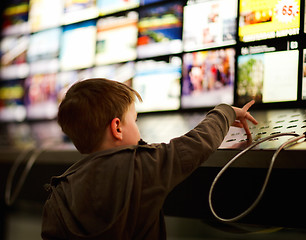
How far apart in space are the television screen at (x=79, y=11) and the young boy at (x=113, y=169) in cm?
91

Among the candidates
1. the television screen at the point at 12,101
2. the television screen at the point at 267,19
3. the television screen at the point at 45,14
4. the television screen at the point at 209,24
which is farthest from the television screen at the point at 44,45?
the television screen at the point at 267,19

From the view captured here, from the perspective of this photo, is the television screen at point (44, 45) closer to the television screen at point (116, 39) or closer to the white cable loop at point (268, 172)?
the television screen at point (116, 39)

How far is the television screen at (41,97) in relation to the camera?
5.53 ft

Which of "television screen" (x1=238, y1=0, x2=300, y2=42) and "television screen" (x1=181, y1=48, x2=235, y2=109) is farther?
"television screen" (x1=181, y1=48, x2=235, y2=109)

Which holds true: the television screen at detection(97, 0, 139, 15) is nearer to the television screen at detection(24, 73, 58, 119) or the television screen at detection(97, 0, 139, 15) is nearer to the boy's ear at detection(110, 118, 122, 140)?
the television screen at detection(24, 73, 58, 119)

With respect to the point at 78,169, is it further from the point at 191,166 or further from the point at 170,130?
the point at 170,130

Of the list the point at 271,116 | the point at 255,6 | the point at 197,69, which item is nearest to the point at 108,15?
the point at 197,69

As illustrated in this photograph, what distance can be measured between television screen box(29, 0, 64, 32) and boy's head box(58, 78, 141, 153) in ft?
3.41

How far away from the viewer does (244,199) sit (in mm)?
859

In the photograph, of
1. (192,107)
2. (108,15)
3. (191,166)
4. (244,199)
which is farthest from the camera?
(108,15)

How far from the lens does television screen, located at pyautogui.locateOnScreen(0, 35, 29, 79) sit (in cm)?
183

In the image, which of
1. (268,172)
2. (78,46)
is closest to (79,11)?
(78,46)

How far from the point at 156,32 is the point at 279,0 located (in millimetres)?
459

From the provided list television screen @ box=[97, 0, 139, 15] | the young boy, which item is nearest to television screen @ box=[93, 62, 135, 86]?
television screen @ box=[97, 0, 139, 15]
